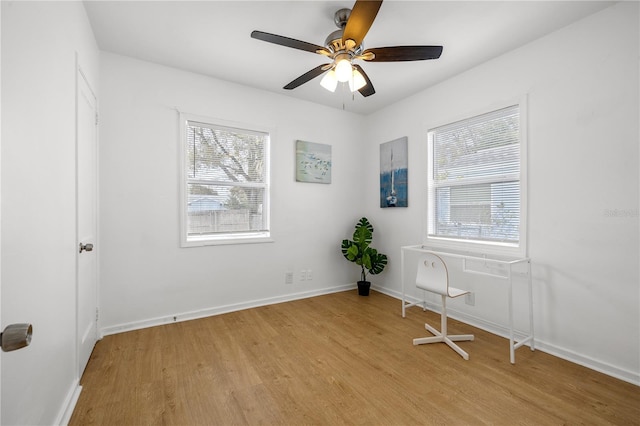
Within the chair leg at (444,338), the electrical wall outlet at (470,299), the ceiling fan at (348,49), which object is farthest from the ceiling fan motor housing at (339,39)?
the electrical wall outlet at (470,299)

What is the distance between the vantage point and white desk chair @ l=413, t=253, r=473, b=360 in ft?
8.00

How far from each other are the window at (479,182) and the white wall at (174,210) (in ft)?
4.88

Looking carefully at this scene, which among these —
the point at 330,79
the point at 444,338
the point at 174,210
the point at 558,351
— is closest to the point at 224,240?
the point at 174,210

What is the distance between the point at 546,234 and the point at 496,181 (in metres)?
0.65

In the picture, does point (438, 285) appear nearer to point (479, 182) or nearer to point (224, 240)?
point (479, 182)

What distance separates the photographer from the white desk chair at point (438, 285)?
8.00 feet

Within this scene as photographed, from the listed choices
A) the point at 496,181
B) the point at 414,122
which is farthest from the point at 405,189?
the point at 496,181

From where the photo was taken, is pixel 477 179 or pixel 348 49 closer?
pixel 348 49

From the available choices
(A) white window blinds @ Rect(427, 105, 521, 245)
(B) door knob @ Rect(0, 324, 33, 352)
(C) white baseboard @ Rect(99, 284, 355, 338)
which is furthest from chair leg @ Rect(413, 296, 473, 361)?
(B) door knob @ Rect(0, 324, 33, 352)

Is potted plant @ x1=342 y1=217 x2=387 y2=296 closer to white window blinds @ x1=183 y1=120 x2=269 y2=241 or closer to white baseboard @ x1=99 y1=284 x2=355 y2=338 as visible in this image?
white baseboard @ x1=99 y1=284 x2=355 y2=338

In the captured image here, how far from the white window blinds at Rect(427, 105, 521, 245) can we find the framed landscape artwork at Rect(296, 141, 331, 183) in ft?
4.55

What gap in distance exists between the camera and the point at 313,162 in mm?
3953

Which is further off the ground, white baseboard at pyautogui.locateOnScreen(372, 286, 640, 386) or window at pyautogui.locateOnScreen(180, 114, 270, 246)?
window at pyautogui.locateOnScreen(180, 114, 270, 246)

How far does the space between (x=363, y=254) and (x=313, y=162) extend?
1433 millimetres
